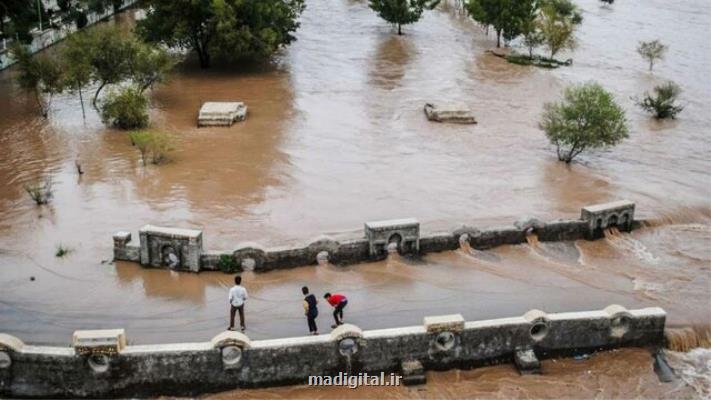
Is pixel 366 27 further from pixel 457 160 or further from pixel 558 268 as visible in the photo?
pixel 558 268

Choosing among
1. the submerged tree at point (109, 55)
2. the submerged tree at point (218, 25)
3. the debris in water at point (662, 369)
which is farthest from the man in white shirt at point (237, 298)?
the submerged tree at point (218, 25)

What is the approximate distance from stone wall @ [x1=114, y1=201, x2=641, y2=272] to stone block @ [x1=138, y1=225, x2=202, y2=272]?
21 millimetres

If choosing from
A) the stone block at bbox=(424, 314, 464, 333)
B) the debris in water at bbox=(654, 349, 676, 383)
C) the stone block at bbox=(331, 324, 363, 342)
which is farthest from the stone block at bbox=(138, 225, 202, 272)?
the debris in water at bbox=(654, 349, 676, 383)

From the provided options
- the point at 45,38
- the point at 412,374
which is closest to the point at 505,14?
the point at 45,38

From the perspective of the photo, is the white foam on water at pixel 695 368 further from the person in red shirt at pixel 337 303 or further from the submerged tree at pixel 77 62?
the submerged tree at pixel 77 62

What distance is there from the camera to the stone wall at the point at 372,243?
16.3m

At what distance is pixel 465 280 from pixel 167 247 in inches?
256

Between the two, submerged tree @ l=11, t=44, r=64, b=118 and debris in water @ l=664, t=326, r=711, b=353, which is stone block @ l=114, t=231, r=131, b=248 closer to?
debris in water @ l=664, t=326, r=711, b=353

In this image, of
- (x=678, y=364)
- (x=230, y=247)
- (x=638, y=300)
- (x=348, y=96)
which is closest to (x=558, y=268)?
(x=638, y=300)

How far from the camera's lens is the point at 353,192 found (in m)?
22.1

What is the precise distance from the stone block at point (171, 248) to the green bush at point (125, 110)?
11.6 m

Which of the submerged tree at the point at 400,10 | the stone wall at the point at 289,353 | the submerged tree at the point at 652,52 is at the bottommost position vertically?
the stone wall at the point at 289,353

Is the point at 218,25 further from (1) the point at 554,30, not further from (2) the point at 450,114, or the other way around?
(1) the point at 554,30

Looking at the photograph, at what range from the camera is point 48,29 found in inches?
1630
